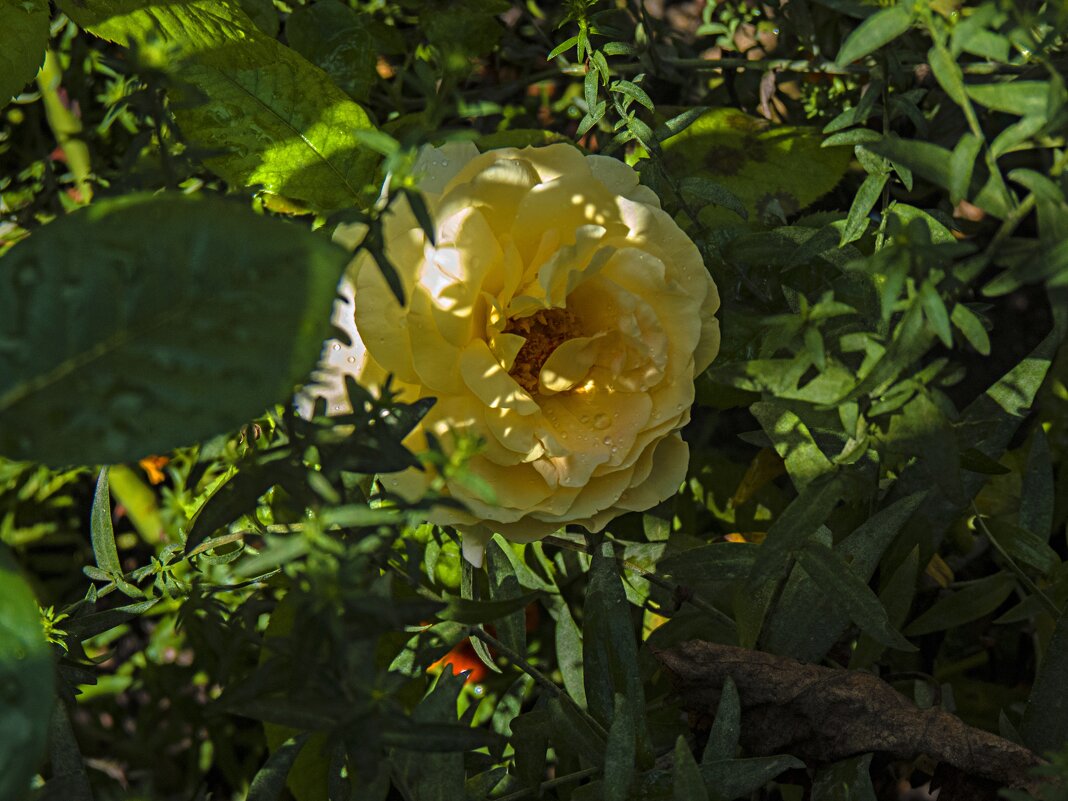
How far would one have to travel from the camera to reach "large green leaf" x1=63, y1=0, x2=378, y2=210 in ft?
2.95

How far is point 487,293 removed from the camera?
753 millimetres

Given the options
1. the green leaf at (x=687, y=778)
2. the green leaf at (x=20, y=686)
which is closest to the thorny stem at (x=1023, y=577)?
the green leaf at (x=687, y=778)

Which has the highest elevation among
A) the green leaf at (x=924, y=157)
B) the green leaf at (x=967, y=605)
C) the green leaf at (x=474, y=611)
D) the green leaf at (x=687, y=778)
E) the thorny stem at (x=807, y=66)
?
the green leaf at (x=924, y=157)

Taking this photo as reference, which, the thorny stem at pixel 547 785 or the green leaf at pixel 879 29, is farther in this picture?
the thorny stem at pixel 547 785

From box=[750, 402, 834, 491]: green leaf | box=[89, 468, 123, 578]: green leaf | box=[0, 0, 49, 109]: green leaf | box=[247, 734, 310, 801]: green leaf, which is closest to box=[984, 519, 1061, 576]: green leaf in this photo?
box=[750, 402, 834, 491]: green leaf

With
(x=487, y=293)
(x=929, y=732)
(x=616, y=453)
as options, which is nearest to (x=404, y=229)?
(x=487, y=293)

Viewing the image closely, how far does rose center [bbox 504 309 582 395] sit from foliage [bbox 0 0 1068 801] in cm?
13

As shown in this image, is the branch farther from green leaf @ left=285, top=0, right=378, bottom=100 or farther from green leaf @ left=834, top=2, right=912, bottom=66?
green leaf @ left=285, top=0, right=378, bottom=100

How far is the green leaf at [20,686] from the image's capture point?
1.43 feet

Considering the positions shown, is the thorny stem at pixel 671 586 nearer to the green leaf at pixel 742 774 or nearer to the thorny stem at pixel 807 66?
the green leaf at pixel 742 774

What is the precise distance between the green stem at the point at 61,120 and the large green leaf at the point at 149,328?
0.81 meters

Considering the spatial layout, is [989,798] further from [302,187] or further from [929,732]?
[302,187]

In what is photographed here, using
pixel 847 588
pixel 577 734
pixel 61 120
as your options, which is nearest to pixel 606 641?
pixel 577 734

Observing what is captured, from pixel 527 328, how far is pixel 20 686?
47cm
